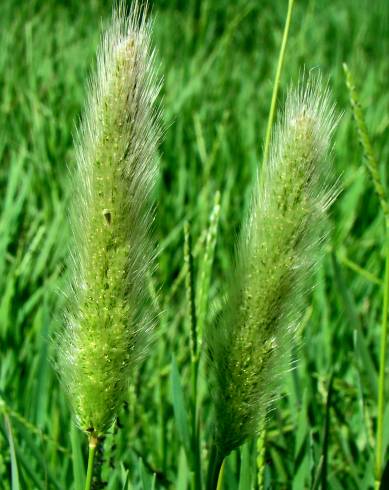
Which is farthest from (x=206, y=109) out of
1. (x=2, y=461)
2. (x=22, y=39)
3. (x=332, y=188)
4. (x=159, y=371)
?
(x=332, y=188)

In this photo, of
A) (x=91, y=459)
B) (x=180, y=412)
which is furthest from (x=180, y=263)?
(x=91, y=459)

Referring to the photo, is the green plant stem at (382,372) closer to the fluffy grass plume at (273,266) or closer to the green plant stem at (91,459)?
the fluffy grass plume at (273,266)

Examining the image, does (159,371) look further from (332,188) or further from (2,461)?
(332,188)

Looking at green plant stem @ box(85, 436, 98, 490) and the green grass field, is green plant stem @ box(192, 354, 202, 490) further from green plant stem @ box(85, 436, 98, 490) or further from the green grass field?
green plant stem @ box(85, 436, 98, 490)

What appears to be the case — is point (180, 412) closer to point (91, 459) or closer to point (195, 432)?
point (195, 432)

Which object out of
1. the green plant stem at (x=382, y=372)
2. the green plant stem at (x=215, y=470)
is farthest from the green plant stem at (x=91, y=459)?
the green plant stem at (x=382, y=372)

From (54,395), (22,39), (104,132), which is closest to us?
(104,132)

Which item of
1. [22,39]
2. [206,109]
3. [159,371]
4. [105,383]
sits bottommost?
[105,383]
